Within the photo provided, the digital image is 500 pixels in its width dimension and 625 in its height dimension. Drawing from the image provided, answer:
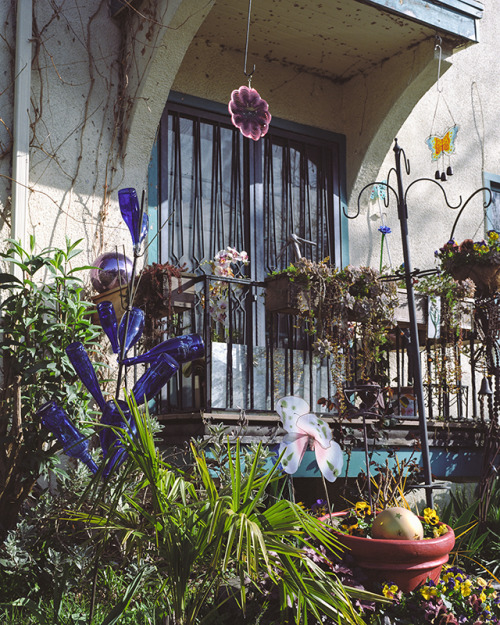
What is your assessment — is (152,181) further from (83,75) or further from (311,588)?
(311,588)

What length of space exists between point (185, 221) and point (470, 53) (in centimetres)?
391

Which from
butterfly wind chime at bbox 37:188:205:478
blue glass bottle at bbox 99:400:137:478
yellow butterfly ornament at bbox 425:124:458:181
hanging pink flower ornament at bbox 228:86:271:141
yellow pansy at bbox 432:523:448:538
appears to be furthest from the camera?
yellow butterfly ornament at bbox 425:124:458:181

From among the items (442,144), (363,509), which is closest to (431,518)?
(363,509)

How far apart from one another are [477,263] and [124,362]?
3.47 meters

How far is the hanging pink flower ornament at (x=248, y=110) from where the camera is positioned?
15.8 feet

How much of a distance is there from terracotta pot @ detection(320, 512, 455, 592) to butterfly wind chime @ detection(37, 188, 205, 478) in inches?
43.8

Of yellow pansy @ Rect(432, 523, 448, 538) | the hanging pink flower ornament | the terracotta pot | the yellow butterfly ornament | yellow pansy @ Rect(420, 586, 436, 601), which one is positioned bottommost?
yellow pansy @ Rect(420, 586, 436, 601)

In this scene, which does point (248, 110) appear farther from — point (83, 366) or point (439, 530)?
point (439, 530)

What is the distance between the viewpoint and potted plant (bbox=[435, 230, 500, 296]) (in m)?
5.77

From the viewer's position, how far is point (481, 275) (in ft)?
19.1

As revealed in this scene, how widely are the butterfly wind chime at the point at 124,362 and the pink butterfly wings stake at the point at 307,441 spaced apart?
0.53 metres

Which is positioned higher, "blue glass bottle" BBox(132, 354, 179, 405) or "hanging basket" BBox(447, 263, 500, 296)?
"hanging basket" BBox(447, 263, 500, 296)

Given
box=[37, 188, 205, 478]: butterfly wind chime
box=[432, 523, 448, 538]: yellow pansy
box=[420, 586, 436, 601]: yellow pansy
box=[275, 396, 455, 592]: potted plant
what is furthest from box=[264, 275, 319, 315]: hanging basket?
box=[420, 586, 436, 601]: yellow pansy

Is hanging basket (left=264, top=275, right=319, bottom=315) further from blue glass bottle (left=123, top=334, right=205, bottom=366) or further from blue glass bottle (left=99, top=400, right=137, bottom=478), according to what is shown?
blue glass bottle (left=99, top=400, right=137, bottom=478)
